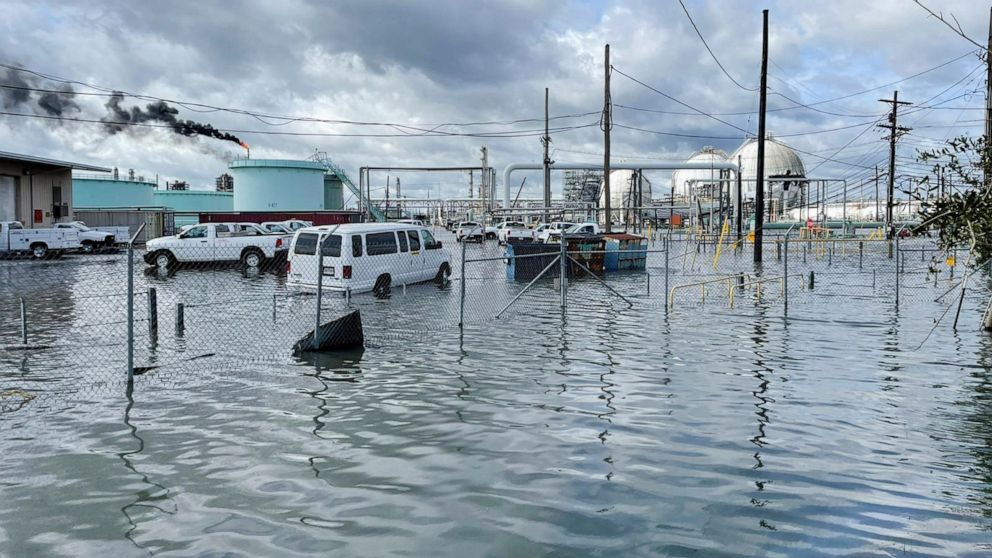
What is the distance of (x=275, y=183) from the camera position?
218 feet

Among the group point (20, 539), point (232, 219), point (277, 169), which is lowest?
point (20, 539)

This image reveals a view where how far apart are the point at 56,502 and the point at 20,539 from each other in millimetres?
651

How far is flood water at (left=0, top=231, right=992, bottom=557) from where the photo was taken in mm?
5156

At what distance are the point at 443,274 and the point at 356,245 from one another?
4.13 metres

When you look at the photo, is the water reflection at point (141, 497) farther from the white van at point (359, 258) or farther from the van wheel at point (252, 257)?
the van wheel at point (252, 257)

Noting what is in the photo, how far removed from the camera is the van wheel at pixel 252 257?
98.5ft

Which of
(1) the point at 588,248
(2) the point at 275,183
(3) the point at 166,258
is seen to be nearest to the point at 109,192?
(2) the point at 275,183

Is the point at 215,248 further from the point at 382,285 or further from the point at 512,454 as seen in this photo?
the point at 512,454

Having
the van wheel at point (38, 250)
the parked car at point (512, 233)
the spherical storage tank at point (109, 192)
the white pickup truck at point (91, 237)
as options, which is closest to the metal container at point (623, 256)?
the parked car at point (512, 233)

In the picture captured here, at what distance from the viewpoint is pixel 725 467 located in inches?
254

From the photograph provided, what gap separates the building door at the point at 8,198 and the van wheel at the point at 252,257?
57.2ft

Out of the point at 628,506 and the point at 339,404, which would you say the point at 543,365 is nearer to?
the point at 339,404

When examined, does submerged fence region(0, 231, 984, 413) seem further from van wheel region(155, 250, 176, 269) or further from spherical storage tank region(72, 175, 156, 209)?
spherical storage tank region(72, 175, 156, 209)

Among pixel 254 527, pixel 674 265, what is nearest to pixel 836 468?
pixel 254 527
